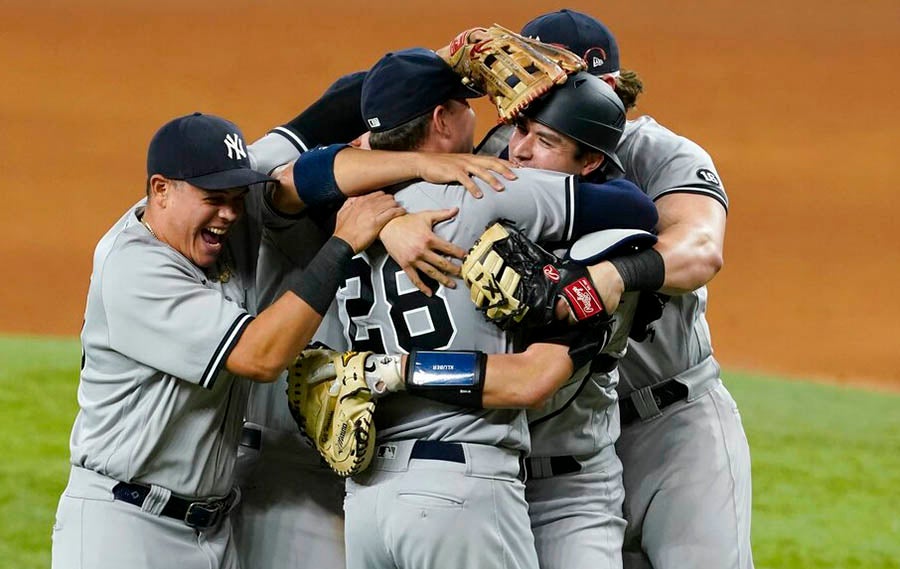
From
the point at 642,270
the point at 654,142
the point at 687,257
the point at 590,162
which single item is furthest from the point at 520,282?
the point at 654,142

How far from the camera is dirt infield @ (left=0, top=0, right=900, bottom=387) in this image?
448 inches

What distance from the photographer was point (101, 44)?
15.3 metres

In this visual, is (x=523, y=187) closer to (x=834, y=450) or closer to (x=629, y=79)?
(x=629, y=79)

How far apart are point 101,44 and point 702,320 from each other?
12.0 metres

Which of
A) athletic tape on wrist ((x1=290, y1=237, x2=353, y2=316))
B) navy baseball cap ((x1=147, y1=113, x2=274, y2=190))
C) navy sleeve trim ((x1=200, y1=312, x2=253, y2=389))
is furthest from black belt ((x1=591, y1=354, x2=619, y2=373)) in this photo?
navy baseball cap ((x1=147, y1=113, x2=274, y2=190))

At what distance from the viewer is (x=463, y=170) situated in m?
3.73

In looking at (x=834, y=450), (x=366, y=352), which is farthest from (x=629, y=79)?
(x=834, y=450)

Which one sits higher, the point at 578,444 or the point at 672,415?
the point at 578,444

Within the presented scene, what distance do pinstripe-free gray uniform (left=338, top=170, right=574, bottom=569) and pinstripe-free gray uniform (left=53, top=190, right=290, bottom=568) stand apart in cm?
53

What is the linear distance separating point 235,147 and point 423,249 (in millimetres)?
872

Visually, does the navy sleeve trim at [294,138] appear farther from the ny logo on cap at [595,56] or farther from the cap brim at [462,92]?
the ny logo on cap at [595,56]

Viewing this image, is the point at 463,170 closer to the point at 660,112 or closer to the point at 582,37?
the point at 582,37

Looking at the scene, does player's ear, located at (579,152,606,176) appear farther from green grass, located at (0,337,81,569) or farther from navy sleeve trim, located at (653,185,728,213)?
green grass, located at (0,337,81,569)

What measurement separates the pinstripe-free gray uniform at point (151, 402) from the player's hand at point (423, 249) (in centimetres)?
55
